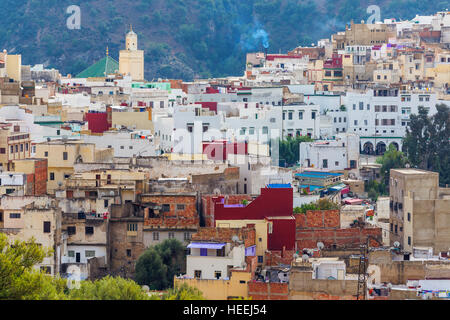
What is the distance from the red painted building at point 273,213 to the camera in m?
25.7

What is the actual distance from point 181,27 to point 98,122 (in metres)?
54.9

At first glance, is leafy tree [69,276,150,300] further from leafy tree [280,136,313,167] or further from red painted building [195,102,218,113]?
red painted building [195,102,218,113]

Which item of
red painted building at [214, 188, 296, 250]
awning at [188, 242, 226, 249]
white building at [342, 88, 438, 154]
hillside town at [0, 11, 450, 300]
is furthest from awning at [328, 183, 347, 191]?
white building at [342, 88, 438, 154]

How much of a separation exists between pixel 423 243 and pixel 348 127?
2320cm

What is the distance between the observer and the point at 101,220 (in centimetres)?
2606

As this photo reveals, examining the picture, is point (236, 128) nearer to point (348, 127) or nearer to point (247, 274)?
point (348, 127)

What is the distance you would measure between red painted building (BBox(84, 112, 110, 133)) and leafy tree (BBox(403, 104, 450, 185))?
10982 millimetres

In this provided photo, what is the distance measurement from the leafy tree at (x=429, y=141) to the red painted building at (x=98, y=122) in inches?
432

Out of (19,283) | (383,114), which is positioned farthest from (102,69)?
(19,283)

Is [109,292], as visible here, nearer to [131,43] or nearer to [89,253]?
[89,253]

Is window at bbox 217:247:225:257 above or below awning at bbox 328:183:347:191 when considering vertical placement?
below

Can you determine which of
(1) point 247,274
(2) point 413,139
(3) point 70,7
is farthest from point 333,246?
(3) point 70,7

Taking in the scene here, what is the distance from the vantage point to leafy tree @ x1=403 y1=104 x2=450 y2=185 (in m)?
43.9

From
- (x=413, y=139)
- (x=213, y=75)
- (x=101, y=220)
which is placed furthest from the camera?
(x=213, y=75)
